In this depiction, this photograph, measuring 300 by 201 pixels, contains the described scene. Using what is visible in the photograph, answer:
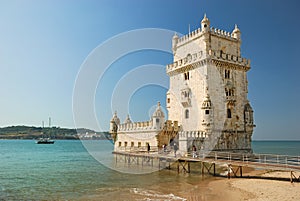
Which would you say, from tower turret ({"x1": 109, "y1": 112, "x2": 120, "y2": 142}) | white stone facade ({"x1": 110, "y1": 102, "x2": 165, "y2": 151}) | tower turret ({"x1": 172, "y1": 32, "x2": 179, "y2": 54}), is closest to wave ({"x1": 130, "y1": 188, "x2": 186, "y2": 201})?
white stone facade ({"x1": 110, "y1": 102, "x2": 165, "y2": 151})

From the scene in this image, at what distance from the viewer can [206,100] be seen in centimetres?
A: 2947

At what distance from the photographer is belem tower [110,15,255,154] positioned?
29.8 meters

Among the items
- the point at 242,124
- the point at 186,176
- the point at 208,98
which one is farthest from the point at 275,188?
the point at 242,124

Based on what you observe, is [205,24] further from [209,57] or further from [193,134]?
[193,134]

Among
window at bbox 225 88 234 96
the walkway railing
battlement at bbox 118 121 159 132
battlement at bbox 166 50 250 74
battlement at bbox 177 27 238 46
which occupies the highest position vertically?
battlement at bbox 177 27 238 46

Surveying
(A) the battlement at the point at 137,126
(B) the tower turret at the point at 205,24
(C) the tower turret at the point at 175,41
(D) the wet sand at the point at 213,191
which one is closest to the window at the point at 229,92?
(B) the tower turret at the point at 205,24

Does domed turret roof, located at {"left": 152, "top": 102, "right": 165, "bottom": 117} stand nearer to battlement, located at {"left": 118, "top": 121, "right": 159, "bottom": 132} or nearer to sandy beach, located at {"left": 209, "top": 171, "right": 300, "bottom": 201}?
battlement, located at {"left": 118, "top": 121, "right": 159, "bottom": 132}

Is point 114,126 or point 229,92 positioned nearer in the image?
point 229,92

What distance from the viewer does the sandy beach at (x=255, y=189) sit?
15665mm

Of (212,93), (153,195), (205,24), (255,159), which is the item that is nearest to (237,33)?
(205,24)

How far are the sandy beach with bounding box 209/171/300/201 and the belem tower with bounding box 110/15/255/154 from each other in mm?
8295

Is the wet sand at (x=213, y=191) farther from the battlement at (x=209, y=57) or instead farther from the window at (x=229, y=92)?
the battlement at (x=209, y=57)

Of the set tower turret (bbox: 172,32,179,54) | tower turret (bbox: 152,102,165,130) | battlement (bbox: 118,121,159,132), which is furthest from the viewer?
tower turret (bbox: 172,32,179,54)

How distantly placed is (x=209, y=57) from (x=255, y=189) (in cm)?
1597
